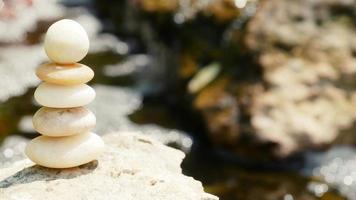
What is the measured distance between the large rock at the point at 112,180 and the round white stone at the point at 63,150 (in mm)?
90

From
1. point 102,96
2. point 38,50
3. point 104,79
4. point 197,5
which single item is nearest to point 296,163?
point 197,5

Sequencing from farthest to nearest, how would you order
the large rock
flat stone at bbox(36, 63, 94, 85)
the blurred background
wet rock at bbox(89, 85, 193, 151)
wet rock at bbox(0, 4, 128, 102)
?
wet rock at bbox(0, 4, 128, 102) < wet rock at bbox(89, 85, 193, 151) < the blurred background < flat stone at bbox(36, 63, 94, 85) < the large rock

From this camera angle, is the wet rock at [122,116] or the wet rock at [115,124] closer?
the wet rock at [115,124]

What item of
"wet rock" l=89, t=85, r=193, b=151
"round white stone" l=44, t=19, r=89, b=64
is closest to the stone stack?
"round white stone" l=44, t=19, r=89, b=64

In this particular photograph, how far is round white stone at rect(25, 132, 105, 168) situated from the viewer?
344cm

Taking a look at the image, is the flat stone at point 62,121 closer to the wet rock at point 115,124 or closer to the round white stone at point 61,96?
the round white stone at point 61,96

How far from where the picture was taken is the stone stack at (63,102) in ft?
11.2

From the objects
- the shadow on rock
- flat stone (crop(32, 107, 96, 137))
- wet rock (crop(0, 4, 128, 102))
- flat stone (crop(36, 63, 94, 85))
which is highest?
wet rock (crop(0, 4, 128, 102))

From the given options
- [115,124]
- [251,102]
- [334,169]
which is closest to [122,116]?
[115,124]

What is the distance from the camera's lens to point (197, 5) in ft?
28.0

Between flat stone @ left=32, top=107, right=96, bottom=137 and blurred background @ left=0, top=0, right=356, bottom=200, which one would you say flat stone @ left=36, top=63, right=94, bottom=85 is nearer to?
flat stone @ left=32, top=107, right=96, bottom=137

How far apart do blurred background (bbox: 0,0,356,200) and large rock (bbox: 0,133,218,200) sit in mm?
2682

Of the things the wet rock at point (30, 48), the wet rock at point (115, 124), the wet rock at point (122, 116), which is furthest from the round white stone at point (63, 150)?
the wet rock at point (30, 48)

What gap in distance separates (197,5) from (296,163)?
2652 millimetres
